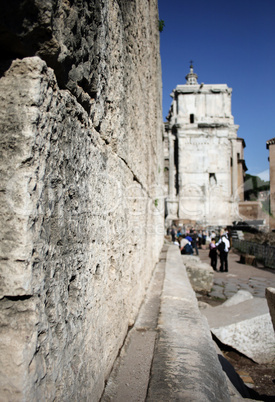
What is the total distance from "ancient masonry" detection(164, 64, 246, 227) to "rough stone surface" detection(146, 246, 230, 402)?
919 inches

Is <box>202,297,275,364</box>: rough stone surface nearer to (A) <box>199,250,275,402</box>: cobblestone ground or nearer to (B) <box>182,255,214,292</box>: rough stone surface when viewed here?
(A) <box>199,250,275,402</box>: cobblestone ground

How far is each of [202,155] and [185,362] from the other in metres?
25.8

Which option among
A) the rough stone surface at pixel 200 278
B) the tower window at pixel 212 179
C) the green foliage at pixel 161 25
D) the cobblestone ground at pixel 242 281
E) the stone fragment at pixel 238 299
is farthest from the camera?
the tower window at pixel 212 179

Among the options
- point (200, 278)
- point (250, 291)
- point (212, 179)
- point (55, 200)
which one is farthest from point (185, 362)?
point (212, 179)

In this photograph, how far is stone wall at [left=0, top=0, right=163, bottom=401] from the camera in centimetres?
72

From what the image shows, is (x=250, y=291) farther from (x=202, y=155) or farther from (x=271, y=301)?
(x=202, y=155)

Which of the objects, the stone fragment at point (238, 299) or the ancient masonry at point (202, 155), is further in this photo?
the ancient masonry at point (202, 155)

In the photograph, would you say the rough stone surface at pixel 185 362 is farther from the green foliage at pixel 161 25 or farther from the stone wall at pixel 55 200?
the green foliage at pixel 161 25

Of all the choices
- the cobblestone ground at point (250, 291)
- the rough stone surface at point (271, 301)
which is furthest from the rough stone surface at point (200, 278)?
the rough stone surface at point (271, 301)

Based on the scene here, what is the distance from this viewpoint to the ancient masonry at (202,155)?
84.8 ft

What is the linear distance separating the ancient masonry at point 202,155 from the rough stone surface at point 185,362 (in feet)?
76.6

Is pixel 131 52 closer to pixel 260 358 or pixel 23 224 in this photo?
pixel 23 224

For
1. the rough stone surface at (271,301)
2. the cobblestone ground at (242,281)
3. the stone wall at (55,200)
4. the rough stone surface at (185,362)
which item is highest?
the stone wall at (55,200)

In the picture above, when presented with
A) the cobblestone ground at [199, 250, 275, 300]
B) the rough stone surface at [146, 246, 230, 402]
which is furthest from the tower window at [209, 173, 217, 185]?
the rough stone surface at [146, 246, 230, 402]
